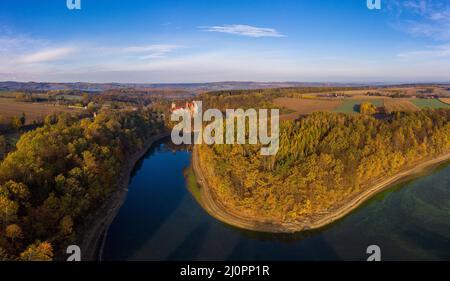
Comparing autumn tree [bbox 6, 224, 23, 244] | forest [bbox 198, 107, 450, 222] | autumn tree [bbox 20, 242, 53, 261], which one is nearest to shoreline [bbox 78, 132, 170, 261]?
autumn tree [bbox 20, 242, 53, 261]

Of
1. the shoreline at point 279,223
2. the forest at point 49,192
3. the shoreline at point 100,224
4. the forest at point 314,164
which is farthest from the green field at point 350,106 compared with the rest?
the forest at point 49,192

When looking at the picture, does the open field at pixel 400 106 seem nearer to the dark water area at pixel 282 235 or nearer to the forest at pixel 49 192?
the dark water area at pixel 282 235

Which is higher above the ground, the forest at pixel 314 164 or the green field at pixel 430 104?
the green field at pixel 430 104

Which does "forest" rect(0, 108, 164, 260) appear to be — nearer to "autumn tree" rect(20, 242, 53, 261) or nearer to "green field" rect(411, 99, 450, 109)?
"autumn tree" rect(20, 242, 53, 261)
